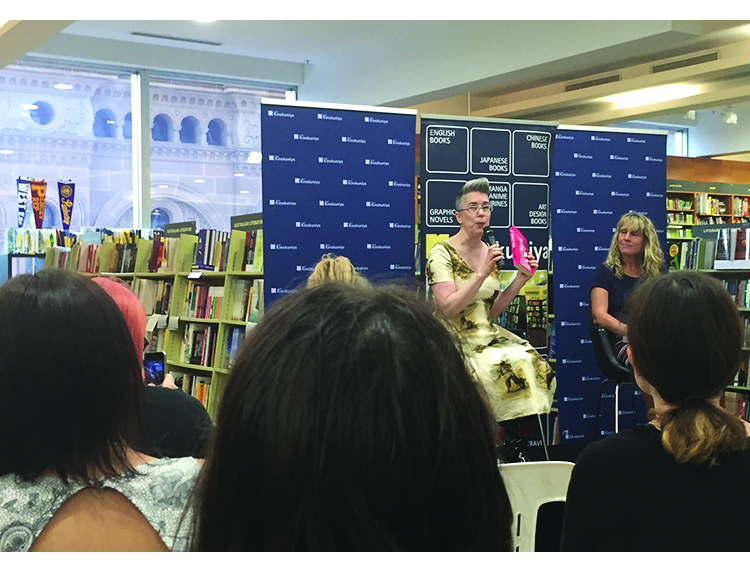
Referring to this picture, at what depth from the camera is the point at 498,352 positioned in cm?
422

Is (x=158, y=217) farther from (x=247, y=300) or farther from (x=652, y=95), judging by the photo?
(x=652, y=95)

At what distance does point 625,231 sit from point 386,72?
5362mm

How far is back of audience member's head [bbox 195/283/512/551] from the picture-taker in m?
0.56

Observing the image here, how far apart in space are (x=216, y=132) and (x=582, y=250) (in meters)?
7.08

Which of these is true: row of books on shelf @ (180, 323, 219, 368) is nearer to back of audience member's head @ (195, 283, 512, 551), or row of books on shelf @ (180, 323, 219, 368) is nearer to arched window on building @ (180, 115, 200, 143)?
back of audience member's head @ (195, 283, 512, 551)

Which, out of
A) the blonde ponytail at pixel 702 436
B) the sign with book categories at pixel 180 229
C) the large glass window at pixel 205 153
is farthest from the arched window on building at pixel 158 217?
the blonde ponytail at pixel 702 436

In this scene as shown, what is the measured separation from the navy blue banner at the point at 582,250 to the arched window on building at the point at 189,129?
6.67 metres

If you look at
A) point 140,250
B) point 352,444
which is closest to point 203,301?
point 140,250

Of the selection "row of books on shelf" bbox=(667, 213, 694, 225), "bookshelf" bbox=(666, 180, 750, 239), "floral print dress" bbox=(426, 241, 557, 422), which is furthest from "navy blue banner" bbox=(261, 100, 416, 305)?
"row of books on shelf" bbox=(667, 213, 694, 225)

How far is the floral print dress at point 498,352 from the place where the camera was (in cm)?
416

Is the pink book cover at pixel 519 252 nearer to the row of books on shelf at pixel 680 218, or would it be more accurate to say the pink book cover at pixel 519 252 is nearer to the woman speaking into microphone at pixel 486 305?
the woman speaking into microphone at pixel 486 305

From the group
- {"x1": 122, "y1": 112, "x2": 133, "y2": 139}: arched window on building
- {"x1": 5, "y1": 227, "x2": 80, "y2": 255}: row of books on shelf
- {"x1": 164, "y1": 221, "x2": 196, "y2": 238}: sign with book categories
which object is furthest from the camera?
{"x1": 122, "y1": 112, "x2": 133, "y2": 139}: arched window on building

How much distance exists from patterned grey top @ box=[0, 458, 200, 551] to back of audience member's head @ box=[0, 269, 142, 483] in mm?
19
